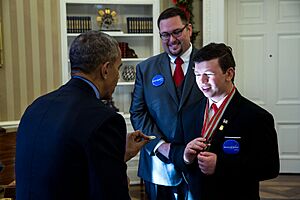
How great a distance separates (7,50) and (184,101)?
3.22 meters

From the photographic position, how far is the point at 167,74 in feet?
7.31

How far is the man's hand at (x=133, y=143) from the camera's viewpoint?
1.67 meters

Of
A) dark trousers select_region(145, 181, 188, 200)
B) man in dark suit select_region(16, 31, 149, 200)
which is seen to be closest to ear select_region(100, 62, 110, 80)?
man in dark suit select_region(16, 31, 149, 200)

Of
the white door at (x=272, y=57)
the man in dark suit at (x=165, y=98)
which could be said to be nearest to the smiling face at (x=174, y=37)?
the man in dark suit at (x=165, y=98)

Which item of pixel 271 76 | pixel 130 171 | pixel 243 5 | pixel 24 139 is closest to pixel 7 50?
pixel 130 171

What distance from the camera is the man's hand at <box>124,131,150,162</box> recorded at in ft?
5.48

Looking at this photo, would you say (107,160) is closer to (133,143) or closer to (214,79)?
(133,143)

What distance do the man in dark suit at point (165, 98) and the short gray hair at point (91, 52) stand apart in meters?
0.82

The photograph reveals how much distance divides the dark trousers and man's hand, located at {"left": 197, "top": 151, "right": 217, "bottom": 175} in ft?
1.55

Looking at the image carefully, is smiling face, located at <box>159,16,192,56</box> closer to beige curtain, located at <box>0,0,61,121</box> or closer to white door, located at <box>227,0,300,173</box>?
beige curtain, located at <box>0,0,61,121</box>

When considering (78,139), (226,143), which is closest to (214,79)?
(226,143)

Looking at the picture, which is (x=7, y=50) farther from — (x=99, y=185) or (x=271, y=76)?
(x=99, y=185)

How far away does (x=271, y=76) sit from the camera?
5312 millimetres

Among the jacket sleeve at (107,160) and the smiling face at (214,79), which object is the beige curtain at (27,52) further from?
the jacket sleeve at (107,160)
